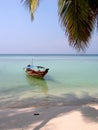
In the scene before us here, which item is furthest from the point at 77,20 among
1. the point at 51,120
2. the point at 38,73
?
the point at 38,73

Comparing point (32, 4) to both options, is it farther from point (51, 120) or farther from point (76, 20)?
point (51, 120)

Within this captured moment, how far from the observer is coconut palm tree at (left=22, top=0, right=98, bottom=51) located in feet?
21.1

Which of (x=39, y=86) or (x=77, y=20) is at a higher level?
(x=77, y=20)

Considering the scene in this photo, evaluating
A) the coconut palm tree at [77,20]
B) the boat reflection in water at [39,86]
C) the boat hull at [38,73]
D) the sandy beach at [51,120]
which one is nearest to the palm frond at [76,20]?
the coconut palm tree at [77,20]

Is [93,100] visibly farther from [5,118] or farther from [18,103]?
[5,118]

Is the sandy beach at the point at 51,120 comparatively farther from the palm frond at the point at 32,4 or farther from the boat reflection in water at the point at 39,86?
the boat reflection in water at the point at 39,86

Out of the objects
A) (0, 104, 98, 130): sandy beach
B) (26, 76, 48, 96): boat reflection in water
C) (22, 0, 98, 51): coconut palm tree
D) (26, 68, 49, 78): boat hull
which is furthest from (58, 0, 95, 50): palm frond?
(26, 68, 49, 78): boat hull

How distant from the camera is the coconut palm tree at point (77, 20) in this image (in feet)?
21.1

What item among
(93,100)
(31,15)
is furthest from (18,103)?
(31,15)

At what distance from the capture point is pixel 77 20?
6.45 meters

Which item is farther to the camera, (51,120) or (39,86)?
(39,86)

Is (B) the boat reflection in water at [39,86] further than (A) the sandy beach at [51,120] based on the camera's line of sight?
Yes

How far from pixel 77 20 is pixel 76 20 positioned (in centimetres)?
2

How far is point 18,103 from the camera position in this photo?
1528 cm
